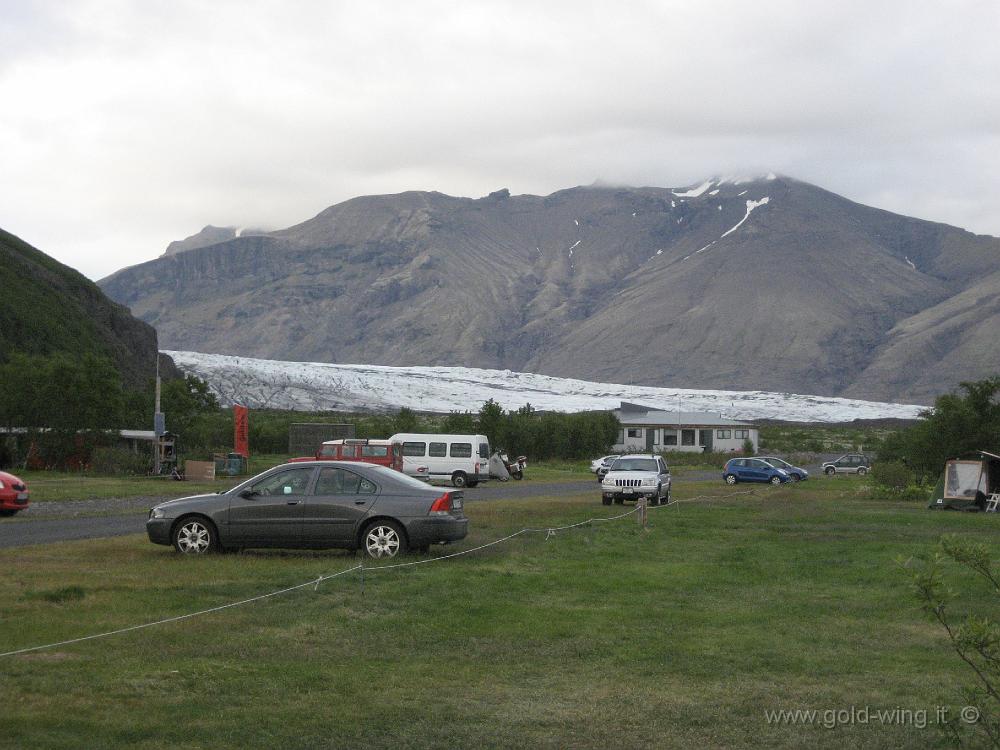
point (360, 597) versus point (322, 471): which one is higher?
point (322, 471)

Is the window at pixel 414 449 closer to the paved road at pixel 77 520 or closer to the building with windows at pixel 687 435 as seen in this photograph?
the paved road at pixel 77 520

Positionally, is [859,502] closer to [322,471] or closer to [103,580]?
[322,471]

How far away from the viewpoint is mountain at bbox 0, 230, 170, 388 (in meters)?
94.1

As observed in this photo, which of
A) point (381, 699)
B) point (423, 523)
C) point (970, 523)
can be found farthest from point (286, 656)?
point (970, 523)

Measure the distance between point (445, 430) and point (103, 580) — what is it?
5842cm

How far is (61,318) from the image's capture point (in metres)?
102

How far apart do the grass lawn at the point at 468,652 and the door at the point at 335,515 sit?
52cm

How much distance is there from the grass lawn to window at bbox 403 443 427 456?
30.6 meters

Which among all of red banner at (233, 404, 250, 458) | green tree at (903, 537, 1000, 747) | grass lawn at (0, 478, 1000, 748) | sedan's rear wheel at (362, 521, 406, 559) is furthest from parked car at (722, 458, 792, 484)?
green tree at (903, 537, 1000, 747)

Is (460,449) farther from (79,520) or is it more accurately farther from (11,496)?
(79,520)

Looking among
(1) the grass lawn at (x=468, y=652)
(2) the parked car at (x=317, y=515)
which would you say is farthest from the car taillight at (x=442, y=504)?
(1) the grass lawn at (x=468, y=652)

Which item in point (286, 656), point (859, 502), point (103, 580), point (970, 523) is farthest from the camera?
point (859, 502)

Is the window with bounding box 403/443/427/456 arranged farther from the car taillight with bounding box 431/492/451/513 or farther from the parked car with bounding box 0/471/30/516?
the car taillight with bounding box 431/492/451/513

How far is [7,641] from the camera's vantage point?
1032cm
